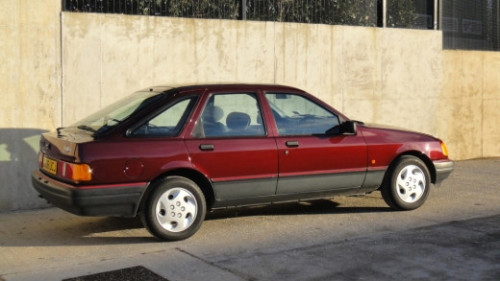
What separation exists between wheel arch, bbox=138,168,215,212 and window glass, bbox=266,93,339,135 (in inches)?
39.4

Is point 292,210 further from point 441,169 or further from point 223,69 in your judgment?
point 223,69

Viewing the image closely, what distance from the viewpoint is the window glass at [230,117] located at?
6.79 meters

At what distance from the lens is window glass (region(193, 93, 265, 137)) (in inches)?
267

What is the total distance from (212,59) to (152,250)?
3.98m

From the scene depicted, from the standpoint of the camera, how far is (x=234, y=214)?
25.7ft

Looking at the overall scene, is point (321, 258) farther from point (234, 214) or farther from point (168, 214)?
point (234, 214)

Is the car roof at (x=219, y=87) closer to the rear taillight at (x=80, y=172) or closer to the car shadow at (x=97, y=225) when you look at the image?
the rear taillight at (x=80, y=172)

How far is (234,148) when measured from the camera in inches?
268

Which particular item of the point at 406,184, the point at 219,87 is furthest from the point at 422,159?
the point at 219,87

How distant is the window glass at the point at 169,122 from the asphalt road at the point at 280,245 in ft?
3.51

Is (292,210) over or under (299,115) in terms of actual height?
under

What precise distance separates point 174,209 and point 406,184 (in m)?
2.91

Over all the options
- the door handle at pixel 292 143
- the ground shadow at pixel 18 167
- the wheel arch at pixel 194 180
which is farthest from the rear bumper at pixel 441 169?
the ground shadow at pixel 18 167

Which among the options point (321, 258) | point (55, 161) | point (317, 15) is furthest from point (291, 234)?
point (317, 15)
